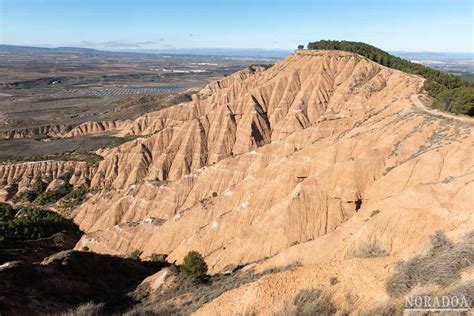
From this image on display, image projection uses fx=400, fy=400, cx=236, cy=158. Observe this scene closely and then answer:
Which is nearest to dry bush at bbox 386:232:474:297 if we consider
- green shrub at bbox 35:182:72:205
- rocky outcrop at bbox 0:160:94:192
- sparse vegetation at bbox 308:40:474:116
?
sparse vegetation at bbox 308:40:474:116

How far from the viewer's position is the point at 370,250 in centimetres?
2980

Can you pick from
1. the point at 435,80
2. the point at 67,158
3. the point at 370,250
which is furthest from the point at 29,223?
the point at 435,80

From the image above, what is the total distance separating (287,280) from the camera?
22109 mm

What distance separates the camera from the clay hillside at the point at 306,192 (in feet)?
70.6

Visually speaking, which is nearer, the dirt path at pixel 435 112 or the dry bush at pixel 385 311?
the dry bush at pixel 385 311

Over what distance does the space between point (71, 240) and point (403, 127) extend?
169 ft

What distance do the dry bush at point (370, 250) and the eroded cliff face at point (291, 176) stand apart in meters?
1.08

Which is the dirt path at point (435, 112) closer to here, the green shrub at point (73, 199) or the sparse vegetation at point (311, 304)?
the sparse vegetation at point (311, 304)

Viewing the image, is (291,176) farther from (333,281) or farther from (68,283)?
(333,281)

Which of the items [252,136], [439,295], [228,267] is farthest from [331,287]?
[252,136]

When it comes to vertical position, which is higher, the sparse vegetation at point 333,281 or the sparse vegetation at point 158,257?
the sparse vegetation at point 333,281

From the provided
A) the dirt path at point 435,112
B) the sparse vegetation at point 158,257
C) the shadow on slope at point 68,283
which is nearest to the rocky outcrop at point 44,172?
the sparse vegetation at point 158,257

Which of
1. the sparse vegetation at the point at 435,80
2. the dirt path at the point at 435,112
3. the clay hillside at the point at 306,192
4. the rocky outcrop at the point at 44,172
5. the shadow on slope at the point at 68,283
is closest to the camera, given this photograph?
the clay hillside at the point at 306,192

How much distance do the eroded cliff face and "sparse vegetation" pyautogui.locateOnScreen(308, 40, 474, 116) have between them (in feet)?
12.0
